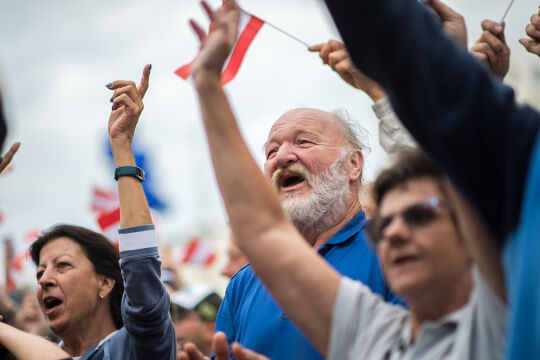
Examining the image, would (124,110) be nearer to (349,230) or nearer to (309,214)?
(309,214)

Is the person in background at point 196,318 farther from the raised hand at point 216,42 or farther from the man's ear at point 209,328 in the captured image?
the raised hand at point 216,42

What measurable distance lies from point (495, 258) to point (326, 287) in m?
0.45

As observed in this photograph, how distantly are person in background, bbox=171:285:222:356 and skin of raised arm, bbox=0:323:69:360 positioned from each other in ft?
6.29

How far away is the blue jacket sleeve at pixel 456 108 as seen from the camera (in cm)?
140

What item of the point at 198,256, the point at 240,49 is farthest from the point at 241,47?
the point at 198,256

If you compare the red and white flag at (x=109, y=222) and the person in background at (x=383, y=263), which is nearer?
the person in background at (x=383, y=263)

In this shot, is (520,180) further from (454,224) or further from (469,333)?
(469,333)

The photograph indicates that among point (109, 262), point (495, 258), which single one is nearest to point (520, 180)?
point (495, 258)

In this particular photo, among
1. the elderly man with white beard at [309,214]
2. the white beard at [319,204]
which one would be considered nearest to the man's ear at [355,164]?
the elderly man with white beard at [309,214]

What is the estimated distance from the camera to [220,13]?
1892 millimetres

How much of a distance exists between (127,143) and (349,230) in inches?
43.2

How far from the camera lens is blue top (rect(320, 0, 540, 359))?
139 cm

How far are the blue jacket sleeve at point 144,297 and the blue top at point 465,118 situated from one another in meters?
1.74

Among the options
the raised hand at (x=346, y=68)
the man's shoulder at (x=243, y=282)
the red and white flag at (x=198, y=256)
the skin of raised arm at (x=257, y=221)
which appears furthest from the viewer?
the red and white flag at (x=198, y=256)
